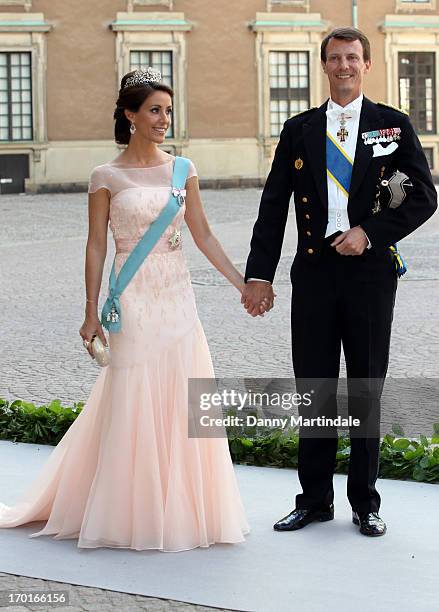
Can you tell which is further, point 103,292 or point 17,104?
point 17,104

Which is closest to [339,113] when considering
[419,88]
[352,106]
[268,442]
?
[352,106]

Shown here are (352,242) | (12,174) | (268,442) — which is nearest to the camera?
(352,242)

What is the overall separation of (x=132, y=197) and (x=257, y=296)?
66cm

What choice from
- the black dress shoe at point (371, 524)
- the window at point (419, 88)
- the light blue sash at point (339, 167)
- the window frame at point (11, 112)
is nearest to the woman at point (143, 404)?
the black dress shoe at point (371, 524)

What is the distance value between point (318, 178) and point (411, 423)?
2457 mm

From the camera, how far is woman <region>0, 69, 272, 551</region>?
4727mm

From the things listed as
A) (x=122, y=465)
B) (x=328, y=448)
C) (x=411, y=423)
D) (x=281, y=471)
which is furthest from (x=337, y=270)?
(x=411, y=423)

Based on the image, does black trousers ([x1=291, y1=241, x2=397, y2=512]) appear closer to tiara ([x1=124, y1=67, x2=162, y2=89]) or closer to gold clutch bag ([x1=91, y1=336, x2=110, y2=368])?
gold clutch bag ([x1=91, y1=336, x2=110, y2=368])

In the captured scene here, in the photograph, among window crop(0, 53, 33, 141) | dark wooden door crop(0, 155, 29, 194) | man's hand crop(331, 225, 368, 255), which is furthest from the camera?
window crop(0, 53, 33, 141)

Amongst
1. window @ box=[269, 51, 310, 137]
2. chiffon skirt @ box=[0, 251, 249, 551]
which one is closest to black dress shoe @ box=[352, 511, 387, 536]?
chiffon skirt @ box=[0, 251, 249, 551]

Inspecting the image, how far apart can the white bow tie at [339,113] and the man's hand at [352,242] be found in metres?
0.48

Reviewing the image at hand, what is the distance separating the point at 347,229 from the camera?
186 inches

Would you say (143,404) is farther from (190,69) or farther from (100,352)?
(190,69)

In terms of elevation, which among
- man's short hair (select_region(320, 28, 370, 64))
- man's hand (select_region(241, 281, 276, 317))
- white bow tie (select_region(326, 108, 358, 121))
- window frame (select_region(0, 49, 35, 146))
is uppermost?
window frame (select_region(0, 49, 35, 146))
